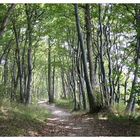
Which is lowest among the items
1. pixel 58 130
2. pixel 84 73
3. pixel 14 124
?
pixel 58 130

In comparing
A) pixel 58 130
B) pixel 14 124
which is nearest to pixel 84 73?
pixel 58 130

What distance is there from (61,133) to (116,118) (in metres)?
3.54

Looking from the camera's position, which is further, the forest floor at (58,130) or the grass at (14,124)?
the forest floor at (58,130)

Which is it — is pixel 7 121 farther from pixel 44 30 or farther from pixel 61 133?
pixel 44 30

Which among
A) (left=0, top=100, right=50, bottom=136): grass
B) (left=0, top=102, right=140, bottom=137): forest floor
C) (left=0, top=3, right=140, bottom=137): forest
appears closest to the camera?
(left=0, top=100, right=50, bottom=136): grass

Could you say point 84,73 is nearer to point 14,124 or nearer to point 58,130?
point 58,130

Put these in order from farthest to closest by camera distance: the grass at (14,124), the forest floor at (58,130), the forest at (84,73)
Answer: the forest at (84,73)
the forest floor at (58,130)
the grass at (14,124)

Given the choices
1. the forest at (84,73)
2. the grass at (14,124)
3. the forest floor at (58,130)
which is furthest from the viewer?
the forest at (84,73)

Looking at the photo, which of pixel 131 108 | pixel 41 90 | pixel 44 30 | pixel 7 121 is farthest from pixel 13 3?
pixel 41 90

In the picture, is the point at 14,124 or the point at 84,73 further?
the point at 84,73

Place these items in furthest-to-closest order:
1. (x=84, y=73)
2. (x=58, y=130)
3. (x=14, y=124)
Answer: (x=84, y=73)
(x=58, y=130)
(x=14, y=124)

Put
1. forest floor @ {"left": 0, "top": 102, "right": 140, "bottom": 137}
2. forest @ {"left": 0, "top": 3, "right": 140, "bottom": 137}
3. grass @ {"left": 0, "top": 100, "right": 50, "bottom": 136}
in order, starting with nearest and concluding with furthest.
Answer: grass @ {"left": 0, "top": 100, "right": 50, "bottom": 136} → forest floor @ {"left": 0, "top": 102, "right": 140, "bottom": 137} → forest @ {"left": 0, "top": 3, "right": 140, "bottom": 137}

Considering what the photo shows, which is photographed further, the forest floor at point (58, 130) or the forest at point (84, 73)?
the forest at point (84, 73)

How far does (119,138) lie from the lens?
39.2 ft
